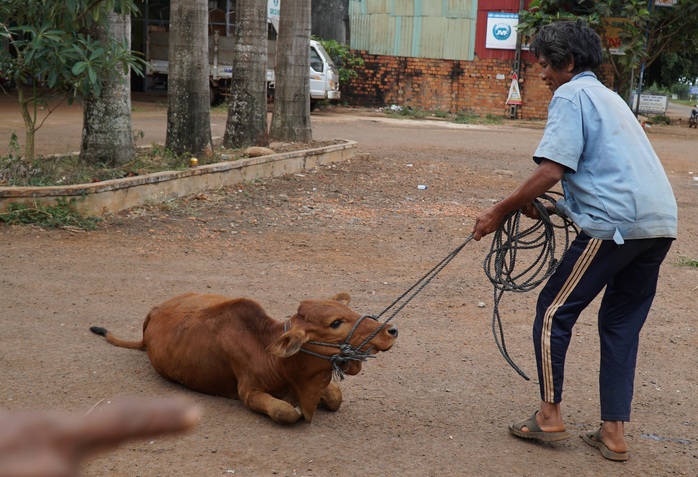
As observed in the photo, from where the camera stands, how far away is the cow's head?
4.15 metres

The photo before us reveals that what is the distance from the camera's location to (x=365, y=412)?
4.64 m

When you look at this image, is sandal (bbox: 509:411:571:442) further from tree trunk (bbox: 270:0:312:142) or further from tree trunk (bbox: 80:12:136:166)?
tree trunk (bbox: 270:0:312:142)

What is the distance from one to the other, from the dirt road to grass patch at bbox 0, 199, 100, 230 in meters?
0.17

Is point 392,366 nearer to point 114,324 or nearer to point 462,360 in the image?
point 462,360

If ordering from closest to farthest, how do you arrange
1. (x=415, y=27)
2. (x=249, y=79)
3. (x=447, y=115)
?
(x=249, y=79), (x=447, y=115), (x=415, y=27)

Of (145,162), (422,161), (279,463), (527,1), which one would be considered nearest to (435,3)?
(527,1)

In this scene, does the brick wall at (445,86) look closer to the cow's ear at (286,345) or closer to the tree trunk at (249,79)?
the tree trunk at (249,79)

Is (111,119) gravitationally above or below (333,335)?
above

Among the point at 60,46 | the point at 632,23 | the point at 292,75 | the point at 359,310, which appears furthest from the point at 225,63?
the point at 359,310

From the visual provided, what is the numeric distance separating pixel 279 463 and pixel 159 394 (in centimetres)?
111

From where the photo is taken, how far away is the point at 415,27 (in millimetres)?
29078

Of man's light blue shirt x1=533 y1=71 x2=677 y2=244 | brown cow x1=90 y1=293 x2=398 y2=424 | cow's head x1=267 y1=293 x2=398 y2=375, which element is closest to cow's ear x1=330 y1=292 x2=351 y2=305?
brown cow x1=90 y1=293 x2=398 y2=424

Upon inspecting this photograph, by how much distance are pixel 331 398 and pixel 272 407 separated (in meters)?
0.38

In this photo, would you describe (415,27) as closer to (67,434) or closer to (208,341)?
(208,341)
